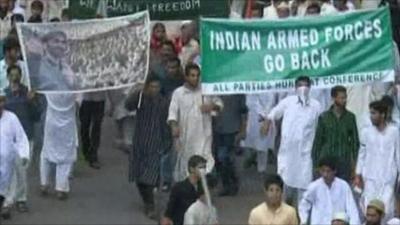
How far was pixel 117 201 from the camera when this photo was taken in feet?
61.8

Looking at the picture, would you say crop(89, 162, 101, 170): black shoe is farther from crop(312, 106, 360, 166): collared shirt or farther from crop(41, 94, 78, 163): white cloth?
crop(312, 106, 360, 166): collared shirt

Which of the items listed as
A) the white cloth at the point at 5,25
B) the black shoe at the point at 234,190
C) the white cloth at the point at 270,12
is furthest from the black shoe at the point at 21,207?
the white cloth at the point at 270,12

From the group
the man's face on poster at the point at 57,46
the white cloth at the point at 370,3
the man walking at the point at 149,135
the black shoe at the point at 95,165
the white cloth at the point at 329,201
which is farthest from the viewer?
the white cloth at the point at 370,3

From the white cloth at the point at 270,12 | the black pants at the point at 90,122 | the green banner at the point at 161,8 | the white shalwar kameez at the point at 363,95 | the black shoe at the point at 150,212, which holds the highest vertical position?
the green banner at the point at 161,8

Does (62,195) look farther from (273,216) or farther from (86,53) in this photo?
(273,216)

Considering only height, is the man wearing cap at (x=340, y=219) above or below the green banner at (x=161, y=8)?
below

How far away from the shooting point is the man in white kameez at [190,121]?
17.8 m

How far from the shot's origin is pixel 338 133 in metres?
17.2

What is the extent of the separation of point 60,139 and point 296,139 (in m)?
2.59

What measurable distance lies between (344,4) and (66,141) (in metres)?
3.64

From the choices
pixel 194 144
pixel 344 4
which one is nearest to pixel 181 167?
pixel 194 144

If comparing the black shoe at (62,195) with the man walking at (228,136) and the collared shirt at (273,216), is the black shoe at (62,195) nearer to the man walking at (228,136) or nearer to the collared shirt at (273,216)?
the man walking at (228,136)

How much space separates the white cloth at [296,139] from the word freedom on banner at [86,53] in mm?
1524

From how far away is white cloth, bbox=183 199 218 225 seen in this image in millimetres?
15648
